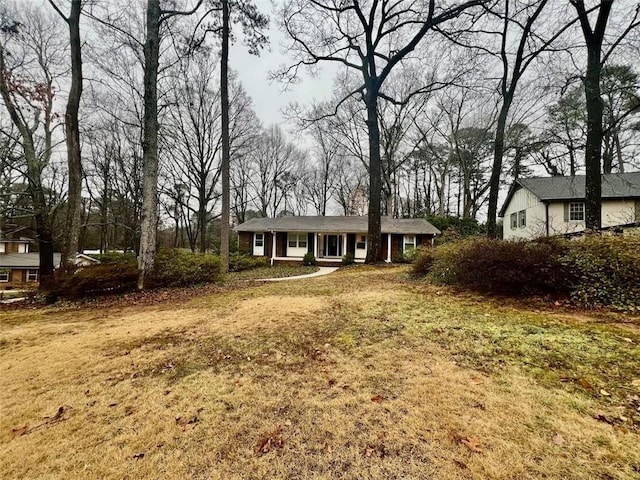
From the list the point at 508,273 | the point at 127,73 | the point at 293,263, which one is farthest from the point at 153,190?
the point at 293,263

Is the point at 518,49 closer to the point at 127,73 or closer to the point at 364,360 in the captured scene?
the point at 364,360

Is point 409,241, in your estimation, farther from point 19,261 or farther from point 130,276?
point 19,261

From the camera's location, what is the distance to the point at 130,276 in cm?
768

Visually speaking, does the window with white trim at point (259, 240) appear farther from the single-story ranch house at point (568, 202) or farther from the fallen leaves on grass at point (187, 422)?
the fallen leaves on grass at point (187, 422)

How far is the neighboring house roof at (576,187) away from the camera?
15.6 m

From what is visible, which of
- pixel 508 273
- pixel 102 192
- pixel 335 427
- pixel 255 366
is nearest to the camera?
pixel 335 427

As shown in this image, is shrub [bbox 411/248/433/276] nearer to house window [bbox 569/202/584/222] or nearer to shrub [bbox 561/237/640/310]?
shrub [bbox 561/237/640/310]

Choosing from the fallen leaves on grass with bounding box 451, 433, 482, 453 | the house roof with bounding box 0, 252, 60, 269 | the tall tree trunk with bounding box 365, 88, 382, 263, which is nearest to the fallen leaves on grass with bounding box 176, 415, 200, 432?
the fallen leaves on grass with bounding box 451, 433, 482, 453

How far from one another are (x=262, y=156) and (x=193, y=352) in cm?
2769

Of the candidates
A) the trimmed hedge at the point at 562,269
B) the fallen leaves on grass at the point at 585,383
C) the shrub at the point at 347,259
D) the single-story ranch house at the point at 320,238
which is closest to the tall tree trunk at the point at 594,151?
the trimmed hedge at the point at 562,269

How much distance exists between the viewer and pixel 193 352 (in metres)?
3.46

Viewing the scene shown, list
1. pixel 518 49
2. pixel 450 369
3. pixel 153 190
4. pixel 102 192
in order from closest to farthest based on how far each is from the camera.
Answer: pixel 450 369 → pixel 153 190 → pixel 518 49 → pixel 102 192

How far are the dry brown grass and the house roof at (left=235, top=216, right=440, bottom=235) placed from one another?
1454cm

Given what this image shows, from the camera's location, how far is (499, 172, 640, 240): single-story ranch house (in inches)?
609
